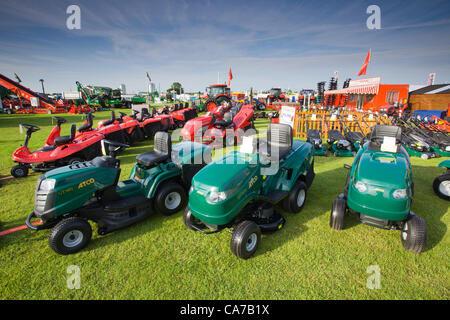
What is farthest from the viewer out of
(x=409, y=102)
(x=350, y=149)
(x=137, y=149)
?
(x=409, y=102)

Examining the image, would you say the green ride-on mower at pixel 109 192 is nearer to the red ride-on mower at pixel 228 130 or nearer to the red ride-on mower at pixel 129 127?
the red ride-on mower at pixel 228 130

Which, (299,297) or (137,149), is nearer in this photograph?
(299,297)

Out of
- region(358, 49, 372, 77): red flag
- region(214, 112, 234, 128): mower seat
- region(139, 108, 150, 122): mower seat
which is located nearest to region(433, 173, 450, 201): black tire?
region(214, 112, 234, 128): mower seat

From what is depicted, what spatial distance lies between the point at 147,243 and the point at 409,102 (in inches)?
803

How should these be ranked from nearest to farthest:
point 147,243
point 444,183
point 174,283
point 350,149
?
point 174,283 < point 147,243 < point 444,183 < point 350,149

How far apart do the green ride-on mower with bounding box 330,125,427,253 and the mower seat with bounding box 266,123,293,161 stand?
1102mm

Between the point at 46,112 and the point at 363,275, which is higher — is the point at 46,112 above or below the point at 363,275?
above

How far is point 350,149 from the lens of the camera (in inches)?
286

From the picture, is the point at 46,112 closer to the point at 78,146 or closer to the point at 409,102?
the point at 78,146

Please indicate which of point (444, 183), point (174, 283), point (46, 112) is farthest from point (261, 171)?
point (46, 112)

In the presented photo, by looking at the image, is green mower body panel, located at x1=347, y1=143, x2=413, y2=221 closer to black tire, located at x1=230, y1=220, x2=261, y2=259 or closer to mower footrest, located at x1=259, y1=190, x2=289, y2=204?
mower footrest, located at x1=259, y1=190, x2=289, y2=204

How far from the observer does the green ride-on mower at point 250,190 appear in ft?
8.64

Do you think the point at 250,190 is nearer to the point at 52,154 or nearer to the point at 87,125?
the point at 52,154

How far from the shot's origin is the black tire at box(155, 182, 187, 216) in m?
3.65
